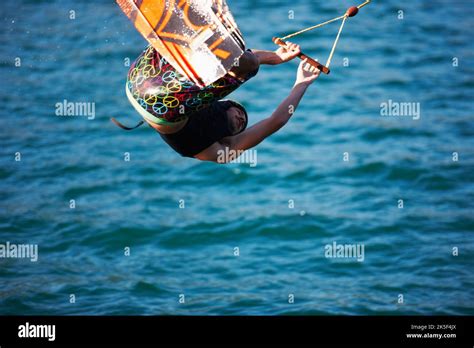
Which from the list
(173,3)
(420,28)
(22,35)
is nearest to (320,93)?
(420,28)

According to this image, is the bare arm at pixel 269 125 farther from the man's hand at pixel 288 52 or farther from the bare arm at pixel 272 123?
the man's hand at pixel 288 52

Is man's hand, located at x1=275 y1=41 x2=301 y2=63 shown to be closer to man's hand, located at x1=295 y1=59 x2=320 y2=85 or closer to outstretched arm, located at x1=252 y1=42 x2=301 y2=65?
outstretched arm, located at x1=252 y1=42 x2=301 y2=65

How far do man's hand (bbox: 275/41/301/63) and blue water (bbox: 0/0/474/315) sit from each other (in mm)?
6617

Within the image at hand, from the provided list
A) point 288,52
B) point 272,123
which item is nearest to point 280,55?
point 288,52

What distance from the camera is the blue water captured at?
1383cm

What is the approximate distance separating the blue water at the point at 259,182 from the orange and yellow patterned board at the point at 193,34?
23.0 feet

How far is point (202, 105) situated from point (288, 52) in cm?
67

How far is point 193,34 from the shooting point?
20.8ft

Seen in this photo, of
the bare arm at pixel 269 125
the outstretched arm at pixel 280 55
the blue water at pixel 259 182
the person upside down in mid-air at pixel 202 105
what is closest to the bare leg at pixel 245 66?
the person upside down in mid-air at pixel 202 105

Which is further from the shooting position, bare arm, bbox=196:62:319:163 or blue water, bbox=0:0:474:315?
→ blue water, bbox=0:0:474:315

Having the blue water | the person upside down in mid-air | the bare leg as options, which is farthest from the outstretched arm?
the blue water

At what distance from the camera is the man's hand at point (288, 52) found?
6.70 metres

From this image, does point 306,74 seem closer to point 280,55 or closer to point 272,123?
point 280,55

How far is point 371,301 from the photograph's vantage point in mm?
13344
